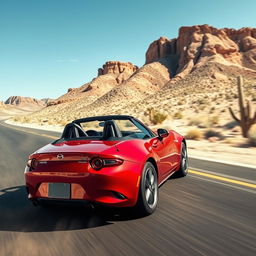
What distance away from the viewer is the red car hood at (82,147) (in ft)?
11.8

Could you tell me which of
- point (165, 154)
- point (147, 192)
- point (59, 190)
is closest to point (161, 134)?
point (165, 154)

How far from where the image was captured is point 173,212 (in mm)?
3934

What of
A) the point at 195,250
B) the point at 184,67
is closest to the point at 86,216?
the point at 195,250

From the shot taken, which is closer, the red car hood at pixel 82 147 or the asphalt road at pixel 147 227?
the asphalt road at pixel 147 227

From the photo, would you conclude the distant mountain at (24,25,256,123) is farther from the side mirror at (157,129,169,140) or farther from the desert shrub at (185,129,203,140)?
the side mirror at (157,129,169,140)

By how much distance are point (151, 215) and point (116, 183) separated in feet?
2.44

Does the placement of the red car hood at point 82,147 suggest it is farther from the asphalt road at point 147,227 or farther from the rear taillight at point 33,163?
the asphalt road at point 147,227

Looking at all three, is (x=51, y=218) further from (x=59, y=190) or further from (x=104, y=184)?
(x=104, y=184)

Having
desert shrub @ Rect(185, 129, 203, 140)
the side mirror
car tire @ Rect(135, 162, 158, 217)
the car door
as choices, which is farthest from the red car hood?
desert shrub @ Rect(185, 129, 203, 140)

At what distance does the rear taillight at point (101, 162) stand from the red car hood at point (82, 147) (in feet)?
0.33

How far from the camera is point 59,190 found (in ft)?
11.6

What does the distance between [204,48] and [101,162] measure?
86391mm

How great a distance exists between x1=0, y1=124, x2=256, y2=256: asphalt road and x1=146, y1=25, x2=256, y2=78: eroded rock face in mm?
74603

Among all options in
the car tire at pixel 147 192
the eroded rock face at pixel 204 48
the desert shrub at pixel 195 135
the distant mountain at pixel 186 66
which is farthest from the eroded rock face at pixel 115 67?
the car tire at pixel 147 192
